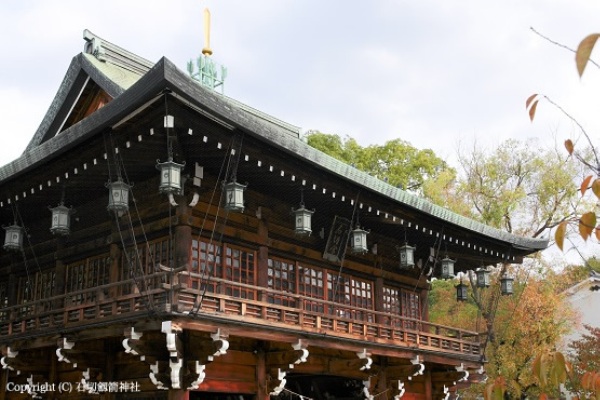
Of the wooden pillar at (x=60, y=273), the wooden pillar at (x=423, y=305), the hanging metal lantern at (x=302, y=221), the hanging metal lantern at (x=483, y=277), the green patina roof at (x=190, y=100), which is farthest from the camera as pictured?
the wooden pillar at (x=423, y=305)

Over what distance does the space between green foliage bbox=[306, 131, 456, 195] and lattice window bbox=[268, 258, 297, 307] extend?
19.3 metres

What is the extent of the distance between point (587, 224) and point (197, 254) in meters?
11.4

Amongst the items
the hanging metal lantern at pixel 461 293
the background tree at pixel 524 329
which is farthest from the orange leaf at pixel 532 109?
the background tree at pixel 524 329

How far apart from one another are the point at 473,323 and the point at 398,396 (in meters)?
13.1

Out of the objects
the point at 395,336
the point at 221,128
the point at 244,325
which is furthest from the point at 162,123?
the point at 395,336

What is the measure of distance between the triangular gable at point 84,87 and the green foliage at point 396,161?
56.2 feet

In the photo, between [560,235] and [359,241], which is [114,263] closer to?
[359,241]

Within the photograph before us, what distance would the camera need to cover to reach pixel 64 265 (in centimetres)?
1658

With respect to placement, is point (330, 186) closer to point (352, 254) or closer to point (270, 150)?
point (270, 150)

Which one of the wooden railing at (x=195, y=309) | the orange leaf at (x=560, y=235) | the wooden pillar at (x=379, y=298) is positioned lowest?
the orange leaf at (x=560, y=235)

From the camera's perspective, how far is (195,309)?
1174 centimetres

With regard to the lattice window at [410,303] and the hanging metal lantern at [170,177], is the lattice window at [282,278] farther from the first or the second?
the lattice window at [410,303]

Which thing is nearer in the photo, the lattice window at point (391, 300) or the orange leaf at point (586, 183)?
the orange leaf at point (586, 183)

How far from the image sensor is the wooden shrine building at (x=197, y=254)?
1214cm
